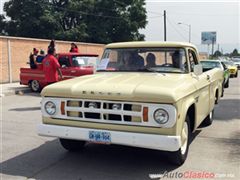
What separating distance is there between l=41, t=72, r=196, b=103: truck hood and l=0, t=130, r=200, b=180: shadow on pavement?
1114mm

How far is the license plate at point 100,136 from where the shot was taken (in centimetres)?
501

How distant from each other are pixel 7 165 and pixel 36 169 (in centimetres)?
52

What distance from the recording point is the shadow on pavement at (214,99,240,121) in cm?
985

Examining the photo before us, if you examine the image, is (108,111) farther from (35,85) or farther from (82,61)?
(35,85)

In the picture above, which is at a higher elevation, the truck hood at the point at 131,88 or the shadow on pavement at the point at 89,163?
the truck hood at the point at 131,88

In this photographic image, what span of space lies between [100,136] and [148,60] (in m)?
2.02

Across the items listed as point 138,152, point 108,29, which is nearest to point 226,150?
point 138,152

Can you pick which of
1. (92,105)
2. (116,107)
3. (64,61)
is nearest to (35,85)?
(64,61)

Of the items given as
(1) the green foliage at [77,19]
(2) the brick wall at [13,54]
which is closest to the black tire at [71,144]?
(2) the brick wall at [13,54]

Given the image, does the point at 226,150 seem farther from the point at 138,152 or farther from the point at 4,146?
the point at 4,146

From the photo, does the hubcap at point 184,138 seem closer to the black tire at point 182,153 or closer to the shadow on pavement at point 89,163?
the black tire at point 182,153

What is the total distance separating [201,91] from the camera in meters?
6.41

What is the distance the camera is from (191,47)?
23.2ft

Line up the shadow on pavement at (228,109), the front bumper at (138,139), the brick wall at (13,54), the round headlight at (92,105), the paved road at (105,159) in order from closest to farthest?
the front bumper at (138,139)
the round headlight at (92,105)
the paved road at (105,159)
the shadow on pavement at (228,109)
the brick wall at (13,54)
